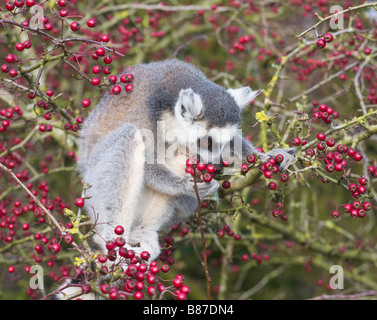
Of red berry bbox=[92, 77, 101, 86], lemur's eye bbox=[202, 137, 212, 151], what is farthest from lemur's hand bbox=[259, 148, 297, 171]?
red berry bbox=[92, 77, 101, 86]

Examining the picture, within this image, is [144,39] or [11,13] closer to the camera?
[11,13]

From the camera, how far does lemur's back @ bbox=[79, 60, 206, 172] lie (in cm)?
416

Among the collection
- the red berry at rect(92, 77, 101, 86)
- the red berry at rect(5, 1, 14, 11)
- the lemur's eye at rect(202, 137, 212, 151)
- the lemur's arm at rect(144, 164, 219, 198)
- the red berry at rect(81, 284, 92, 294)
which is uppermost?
the red berry at rect(5, 1, 14, 11)

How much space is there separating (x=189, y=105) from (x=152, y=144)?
546 mm

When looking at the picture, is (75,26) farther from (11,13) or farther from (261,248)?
(261,248)

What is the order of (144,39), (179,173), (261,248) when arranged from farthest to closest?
1. (144,39)
2. (261,248)
3. (179,173)

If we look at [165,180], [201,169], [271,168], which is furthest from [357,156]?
[165,180]

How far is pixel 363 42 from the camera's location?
455 centimetres

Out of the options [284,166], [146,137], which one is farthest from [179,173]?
[284,166]

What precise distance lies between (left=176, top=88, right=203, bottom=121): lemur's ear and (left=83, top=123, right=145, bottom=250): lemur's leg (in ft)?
1.43

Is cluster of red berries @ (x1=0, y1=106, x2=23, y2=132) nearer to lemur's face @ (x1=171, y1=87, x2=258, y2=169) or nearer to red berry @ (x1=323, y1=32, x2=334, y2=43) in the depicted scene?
lemur's face @ (x1=171, y1=87, x2=258, y2=169)

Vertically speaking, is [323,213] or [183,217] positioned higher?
[323,213]
